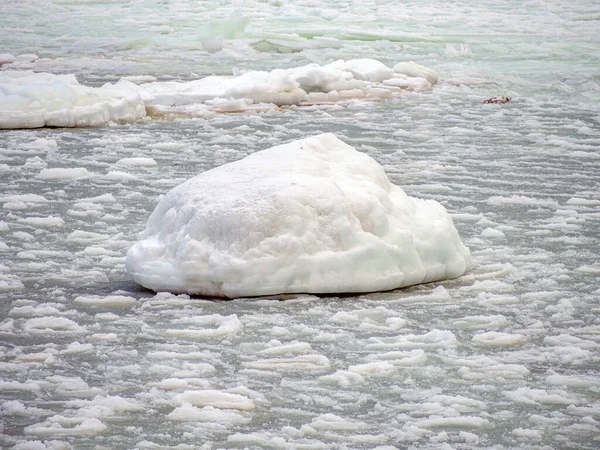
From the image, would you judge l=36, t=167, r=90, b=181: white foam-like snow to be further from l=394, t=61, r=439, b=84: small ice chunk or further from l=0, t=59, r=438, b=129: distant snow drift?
l=394, t=61, r=439, b=84: small ice chunk

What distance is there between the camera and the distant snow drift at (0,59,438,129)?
8.61m

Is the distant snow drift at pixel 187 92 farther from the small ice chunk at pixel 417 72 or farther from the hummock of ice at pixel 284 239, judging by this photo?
the hummock of ice at pixel 284 239

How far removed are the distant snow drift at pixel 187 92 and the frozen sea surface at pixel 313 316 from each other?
0.28 metres

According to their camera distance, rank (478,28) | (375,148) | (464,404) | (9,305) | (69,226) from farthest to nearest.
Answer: (478,28) → (375,148) → (69,226) → (9,305) → (464,404)

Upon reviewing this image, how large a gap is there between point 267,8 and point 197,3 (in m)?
1.64

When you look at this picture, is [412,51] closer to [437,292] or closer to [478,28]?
[478,28]

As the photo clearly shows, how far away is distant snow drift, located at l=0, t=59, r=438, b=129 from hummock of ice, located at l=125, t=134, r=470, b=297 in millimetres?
4304

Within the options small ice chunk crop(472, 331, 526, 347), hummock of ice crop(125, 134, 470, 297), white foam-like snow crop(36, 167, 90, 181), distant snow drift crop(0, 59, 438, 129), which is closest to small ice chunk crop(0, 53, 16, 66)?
distant snow drift crop(0, 59, 438, 129)

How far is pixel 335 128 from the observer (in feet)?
28.9

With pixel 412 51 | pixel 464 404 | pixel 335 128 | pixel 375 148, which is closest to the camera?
pixel 464 404

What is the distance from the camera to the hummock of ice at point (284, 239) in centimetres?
421

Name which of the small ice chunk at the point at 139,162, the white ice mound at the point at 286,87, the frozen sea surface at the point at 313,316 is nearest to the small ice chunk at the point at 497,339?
the frozen sea surface at the point at 313,316

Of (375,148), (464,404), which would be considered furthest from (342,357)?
(375,148)

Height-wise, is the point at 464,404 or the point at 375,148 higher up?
the point at 464,404
